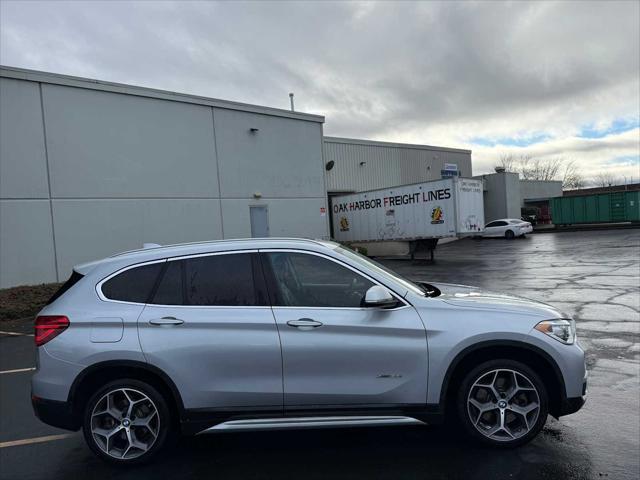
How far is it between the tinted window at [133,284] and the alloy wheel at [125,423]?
71cm

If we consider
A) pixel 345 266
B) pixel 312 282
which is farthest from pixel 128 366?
pixel 345 266

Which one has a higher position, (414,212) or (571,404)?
(414,212)

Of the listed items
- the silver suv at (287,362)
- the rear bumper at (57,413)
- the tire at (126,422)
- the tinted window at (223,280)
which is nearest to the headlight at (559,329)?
the silver suv at (287,362)

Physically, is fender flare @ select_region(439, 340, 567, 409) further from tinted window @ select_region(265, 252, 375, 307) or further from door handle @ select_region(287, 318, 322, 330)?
door handle @ select_region(287, 318, 322, 330)

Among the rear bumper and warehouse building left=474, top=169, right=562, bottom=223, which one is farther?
warehouse building left=474, top=169, right=562, bottom=223

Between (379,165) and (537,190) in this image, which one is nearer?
(379,165)

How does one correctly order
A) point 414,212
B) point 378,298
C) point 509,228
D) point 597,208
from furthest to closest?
point 597,208, point 509,228, point 414,212, point 378,298

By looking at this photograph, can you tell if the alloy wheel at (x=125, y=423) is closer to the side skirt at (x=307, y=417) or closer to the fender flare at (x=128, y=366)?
the fender flare at (x=128, y=366)

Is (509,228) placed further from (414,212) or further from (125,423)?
(125,423)

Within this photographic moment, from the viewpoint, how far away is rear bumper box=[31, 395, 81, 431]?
350cm

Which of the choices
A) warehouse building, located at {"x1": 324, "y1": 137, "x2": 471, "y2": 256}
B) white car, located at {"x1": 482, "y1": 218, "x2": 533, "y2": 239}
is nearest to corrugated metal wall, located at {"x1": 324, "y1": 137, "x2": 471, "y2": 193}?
warehouse building, located at {"x1": 324, "y1": 137, "x2": 471, "y2": 256}

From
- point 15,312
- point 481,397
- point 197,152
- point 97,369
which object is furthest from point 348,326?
point 197,152

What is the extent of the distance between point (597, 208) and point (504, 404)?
39.2 m

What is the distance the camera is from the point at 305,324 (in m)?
3.46
